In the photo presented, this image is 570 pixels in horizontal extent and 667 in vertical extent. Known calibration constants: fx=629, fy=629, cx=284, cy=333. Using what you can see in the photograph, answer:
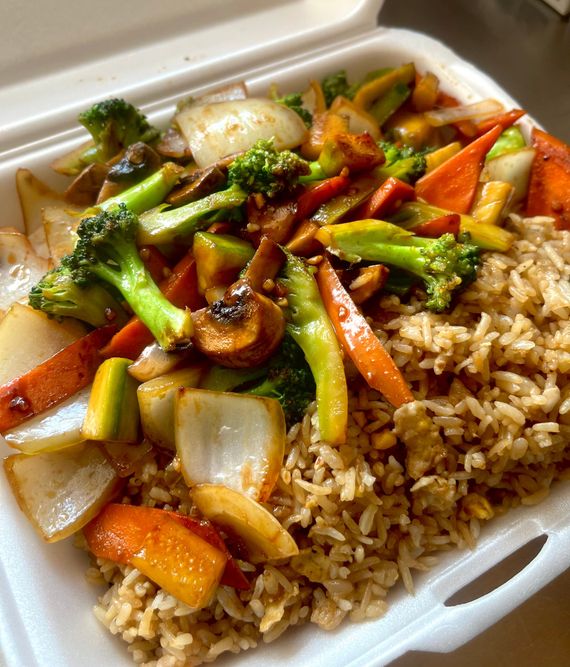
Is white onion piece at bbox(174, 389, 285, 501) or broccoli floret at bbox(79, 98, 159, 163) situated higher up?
broccoli floret at bbox(79, 98, 159, 163)

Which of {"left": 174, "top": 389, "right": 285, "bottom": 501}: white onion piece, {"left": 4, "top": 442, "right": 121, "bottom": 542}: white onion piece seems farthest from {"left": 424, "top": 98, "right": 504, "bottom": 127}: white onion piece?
{"left": 4, "top": 442, "right": 121, "bottom": 542}: white onion piece

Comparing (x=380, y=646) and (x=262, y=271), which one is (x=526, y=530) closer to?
(x=380, y=646)

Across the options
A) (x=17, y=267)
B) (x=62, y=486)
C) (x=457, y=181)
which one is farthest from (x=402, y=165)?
(x=62, y=486)

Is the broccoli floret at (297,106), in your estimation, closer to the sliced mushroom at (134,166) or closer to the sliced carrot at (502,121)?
the sliced mushroom at (134,166)

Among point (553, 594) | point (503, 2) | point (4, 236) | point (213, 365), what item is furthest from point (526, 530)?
point (503, 2)

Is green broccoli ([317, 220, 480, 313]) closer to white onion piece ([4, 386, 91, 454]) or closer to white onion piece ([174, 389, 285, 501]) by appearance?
white onion piece ([174, 389, 285, 501])
